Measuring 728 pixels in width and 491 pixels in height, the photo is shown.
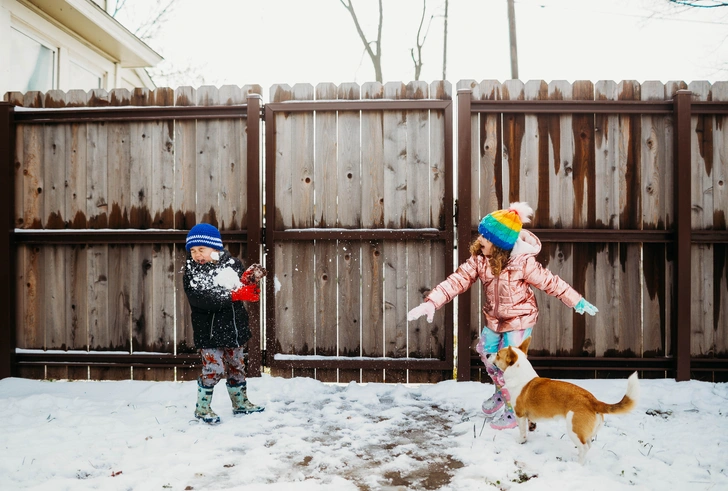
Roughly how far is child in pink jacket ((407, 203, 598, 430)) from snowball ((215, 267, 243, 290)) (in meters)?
1.26

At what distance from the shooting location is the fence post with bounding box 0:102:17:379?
183 inches

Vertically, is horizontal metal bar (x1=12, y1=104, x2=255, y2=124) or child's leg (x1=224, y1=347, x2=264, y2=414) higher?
horizontal metal bar (x1=12, y1=104, x2=255, y2=124)

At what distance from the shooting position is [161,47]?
57.4 ft

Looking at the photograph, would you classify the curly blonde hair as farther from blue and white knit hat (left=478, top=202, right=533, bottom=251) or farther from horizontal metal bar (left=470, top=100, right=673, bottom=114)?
horizontal metal bar (left=470, top=100, right=673, bottom=114)

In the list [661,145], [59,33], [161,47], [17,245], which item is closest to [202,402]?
[17,245]

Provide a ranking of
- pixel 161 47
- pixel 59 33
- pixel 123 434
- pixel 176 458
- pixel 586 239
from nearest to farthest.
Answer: pixel 176 458 < pixel 123 434 < pixel 586 239 < pixel 59 33 < pixel 161 47

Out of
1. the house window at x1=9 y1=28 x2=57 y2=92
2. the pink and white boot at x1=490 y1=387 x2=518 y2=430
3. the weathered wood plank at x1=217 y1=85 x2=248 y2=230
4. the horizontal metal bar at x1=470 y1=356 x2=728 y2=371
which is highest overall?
the house window at x1=9 y1=28 x2=57 y2=92

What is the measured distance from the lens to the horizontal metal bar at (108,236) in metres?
4.57

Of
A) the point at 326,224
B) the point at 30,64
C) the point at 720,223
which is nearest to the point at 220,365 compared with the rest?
the point at 326,224

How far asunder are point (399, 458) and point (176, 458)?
4.39 ft

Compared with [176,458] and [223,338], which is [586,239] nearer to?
[223,338]

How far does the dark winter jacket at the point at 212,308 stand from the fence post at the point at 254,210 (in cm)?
84

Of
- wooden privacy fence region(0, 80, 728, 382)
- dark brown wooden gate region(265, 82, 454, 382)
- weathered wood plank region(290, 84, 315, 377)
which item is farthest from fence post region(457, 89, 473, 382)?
weathered wood plank region(290, 84, 315, 377)

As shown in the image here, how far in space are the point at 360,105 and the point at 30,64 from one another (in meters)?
5.25
